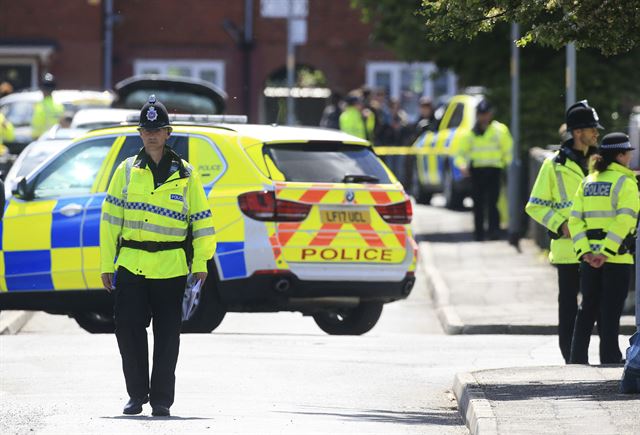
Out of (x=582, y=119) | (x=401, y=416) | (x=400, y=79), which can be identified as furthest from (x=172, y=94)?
(x=400, y=79)

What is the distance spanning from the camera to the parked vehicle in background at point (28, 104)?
29.4 metres

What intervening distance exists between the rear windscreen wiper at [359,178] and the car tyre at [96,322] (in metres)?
2.41

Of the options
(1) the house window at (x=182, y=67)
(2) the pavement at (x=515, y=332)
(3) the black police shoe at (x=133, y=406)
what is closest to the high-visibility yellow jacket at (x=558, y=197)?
(2) the pavement at (x=515, y=332)

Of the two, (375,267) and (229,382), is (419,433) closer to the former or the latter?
(229,382)

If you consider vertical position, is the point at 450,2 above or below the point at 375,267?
above

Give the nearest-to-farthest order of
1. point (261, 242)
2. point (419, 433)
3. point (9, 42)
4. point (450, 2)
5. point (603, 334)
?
point (419, 433), point (450, 2), point (603, 334), point (261, 242), point (9, 42)

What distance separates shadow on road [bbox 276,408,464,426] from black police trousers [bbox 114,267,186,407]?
2.34 feet

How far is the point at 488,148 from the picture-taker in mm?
23109

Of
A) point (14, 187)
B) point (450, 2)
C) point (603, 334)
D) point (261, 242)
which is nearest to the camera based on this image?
point (450, 2)

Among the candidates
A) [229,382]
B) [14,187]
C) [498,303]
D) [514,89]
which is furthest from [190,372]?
[514,89]

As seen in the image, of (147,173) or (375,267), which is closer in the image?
(147,173)

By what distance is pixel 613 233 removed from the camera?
11922mm

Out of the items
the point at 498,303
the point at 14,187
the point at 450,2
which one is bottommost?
the point at 498,303

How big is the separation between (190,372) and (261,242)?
1745mm
